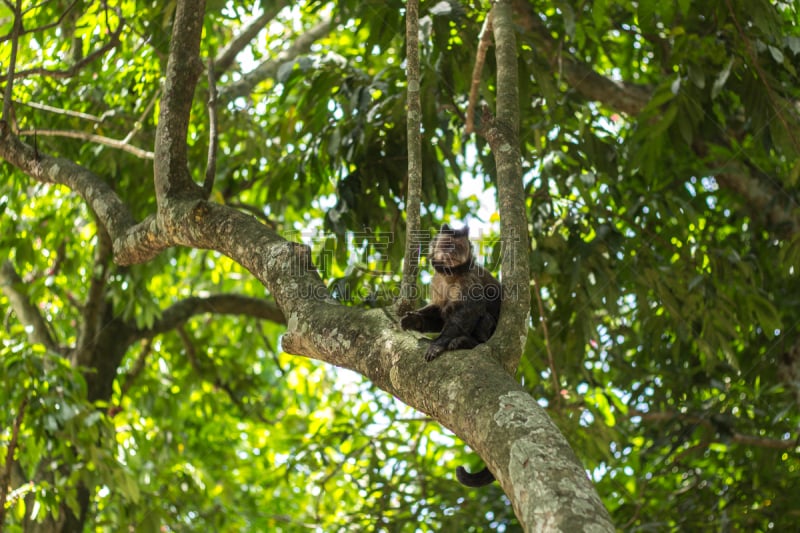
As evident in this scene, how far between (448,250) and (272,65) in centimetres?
357

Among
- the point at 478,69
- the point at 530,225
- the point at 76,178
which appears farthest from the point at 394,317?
the point at 530,225

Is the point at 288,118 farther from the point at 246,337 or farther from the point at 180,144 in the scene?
the point at 246,337

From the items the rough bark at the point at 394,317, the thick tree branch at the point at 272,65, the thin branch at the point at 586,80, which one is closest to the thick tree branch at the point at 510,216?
the rough bark at the point at 394,317

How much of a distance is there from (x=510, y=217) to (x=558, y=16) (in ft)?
11.7

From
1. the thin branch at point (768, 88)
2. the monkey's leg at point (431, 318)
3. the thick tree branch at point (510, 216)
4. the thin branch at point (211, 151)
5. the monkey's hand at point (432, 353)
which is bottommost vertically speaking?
the monkey's hand at point (432, 353)

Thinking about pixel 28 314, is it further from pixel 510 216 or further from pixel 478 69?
pixel 510 216

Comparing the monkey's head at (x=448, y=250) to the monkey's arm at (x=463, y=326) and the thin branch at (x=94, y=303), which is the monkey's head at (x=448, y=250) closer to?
the monkey's arm at (x=463, y=326)

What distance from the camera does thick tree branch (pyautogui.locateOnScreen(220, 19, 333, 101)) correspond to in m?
6.55

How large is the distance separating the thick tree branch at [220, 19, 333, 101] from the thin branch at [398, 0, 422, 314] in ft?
9.86

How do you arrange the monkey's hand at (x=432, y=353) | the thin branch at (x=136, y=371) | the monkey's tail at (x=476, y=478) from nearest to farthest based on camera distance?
the monkey's hand at (x=432, y=353) < the monkey's tail at (x=476, y=478) < the thin branch at (x=136, y=371)

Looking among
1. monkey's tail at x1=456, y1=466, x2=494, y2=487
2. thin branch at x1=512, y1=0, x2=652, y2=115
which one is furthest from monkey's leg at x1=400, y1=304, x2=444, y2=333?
thin branch at x1=512, y1=0, x2=652, y2=115

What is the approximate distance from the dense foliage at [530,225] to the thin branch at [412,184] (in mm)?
1279

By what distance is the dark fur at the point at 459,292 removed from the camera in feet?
13.7

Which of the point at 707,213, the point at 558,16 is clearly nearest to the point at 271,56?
the point at 558,16
